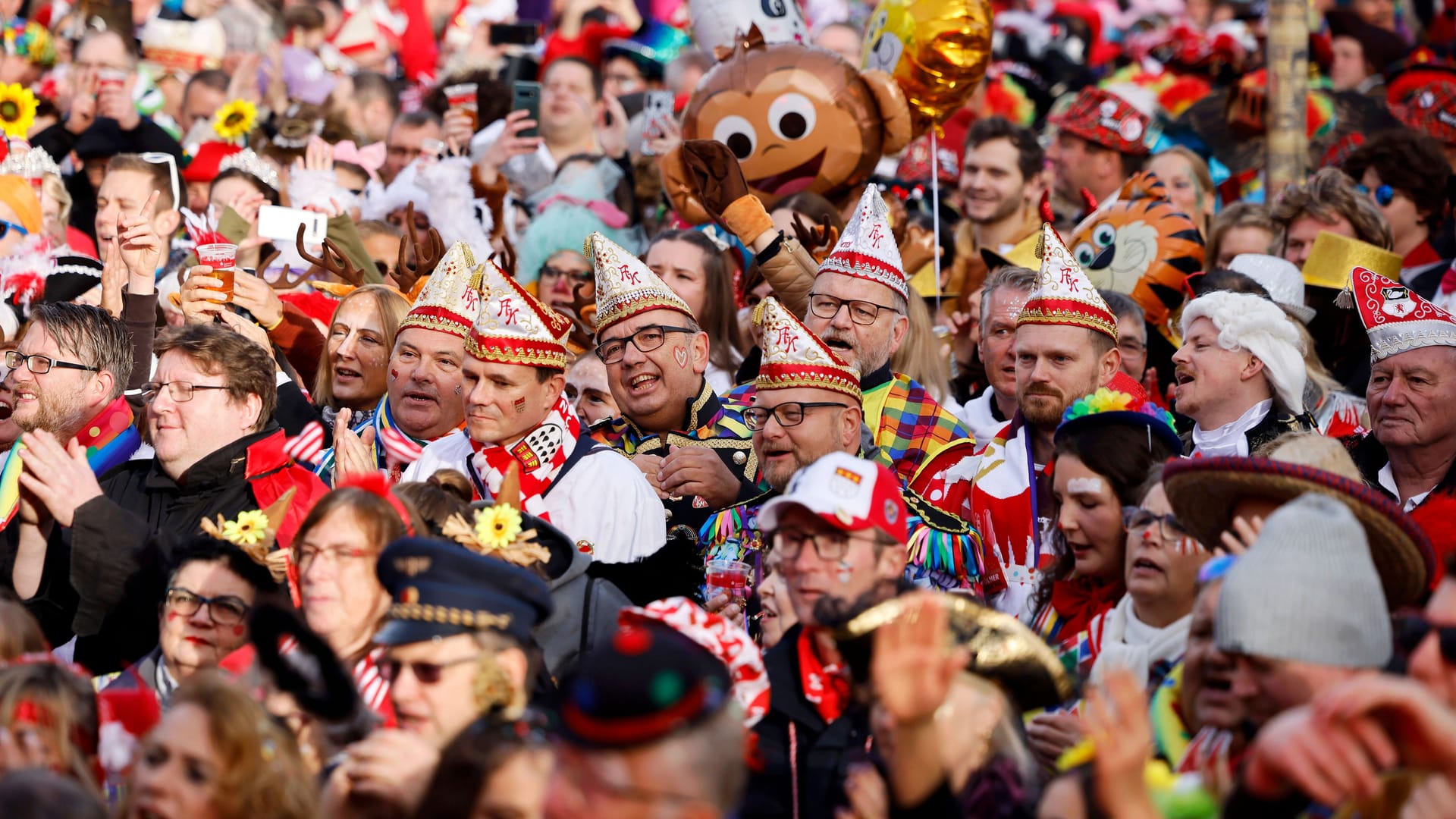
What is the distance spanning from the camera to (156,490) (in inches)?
238

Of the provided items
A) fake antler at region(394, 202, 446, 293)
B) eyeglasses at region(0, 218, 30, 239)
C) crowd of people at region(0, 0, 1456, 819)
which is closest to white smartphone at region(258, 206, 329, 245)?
crowd of people at region(0, 0, 1456, 819)

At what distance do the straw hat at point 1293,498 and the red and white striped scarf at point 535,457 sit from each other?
84.3 inches

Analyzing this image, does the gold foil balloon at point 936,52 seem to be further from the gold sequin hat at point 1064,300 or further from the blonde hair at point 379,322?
the blonde hair at point 379,322

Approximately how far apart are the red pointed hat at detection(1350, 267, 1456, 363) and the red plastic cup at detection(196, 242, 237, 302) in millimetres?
4257

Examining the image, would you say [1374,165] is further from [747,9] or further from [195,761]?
[195,761]

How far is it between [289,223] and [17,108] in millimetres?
2346

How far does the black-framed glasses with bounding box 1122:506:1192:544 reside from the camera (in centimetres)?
473

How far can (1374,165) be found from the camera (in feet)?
27.7

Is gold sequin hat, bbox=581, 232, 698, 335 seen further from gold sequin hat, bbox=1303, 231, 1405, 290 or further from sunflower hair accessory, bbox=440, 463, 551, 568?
gold sequin hat, bbox=1303, 231, 1405, 290

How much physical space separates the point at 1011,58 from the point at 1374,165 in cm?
549

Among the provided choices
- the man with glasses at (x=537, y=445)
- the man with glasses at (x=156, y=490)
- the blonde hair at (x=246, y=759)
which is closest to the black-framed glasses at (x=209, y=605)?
the man with glasses at (x=156, y=490)

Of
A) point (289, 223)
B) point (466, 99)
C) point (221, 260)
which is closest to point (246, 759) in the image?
point (221, 260)

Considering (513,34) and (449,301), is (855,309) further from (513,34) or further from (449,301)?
(513,34)

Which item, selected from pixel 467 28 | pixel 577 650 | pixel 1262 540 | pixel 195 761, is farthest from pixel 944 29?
pixel 467 28
